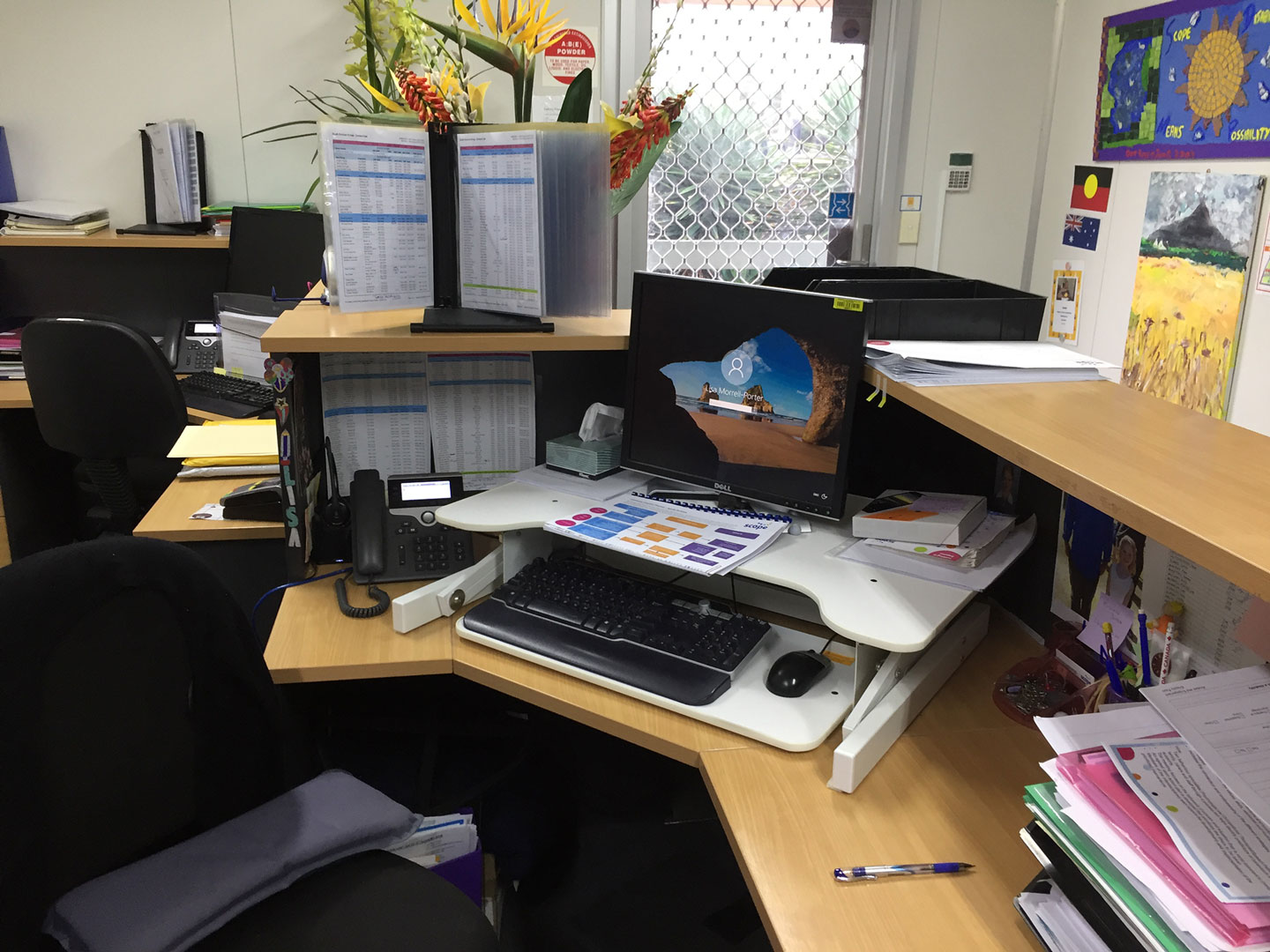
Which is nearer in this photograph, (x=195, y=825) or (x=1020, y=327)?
(x=195, y=825)

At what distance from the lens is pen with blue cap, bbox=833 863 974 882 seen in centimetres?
97

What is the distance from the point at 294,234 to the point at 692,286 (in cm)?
228

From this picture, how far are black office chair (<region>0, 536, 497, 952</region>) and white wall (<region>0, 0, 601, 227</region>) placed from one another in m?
2.61

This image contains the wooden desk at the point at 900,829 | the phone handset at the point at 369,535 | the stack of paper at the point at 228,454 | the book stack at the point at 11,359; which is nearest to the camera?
the wooden desk at the point at 900,829

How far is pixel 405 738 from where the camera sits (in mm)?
1909

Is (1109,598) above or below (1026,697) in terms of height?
above

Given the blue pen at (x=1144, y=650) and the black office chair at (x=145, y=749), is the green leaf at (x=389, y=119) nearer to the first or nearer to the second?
the black office chair at (x=145, y=749)

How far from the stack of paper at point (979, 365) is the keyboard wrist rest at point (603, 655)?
490 mm

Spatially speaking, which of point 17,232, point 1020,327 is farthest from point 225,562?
point 17,232

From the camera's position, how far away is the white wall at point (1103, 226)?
241cm

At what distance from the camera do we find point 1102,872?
0.84 m

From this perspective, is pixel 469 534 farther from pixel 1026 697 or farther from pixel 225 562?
pixel 1026 697

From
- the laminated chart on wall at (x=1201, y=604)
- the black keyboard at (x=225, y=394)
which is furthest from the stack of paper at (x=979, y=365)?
the black keyboard at (x=225, y=394)

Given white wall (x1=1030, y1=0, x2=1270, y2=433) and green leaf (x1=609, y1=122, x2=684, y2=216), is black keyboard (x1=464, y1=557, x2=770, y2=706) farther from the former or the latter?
white wall (x1=1030, y1=0, x2=1270, y2=433)
